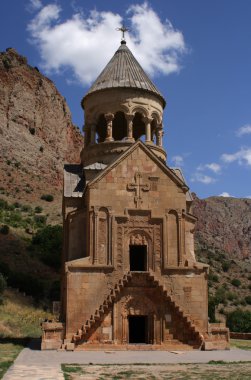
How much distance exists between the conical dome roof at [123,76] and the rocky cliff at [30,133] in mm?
39686

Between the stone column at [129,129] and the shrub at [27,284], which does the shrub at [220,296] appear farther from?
the stone column at [129,129]

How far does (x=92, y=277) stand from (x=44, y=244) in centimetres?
2804

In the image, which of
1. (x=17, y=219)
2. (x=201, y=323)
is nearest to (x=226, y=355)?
(x=201, y=323)

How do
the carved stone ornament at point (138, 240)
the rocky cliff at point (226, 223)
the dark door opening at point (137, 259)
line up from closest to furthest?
the carved stone ornament at point (138, 240)
the dark door opening at point (137, 259)
the rocky cliff at point (226, 223)

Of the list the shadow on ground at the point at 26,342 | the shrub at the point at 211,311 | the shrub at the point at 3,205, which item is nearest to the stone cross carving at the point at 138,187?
the shadow on ground at the point at 26,342

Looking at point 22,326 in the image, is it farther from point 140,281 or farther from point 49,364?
point 49,364

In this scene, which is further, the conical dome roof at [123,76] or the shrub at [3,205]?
the shrub at [3,205]

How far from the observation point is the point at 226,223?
328ft

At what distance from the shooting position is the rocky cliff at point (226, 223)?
9362cm

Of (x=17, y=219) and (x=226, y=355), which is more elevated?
(x=17, y=219)

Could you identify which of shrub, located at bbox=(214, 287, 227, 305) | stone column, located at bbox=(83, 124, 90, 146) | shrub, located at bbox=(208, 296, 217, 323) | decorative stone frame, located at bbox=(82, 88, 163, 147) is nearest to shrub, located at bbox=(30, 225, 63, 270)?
shrub, located at bbox=(208, 296, 217, 323)

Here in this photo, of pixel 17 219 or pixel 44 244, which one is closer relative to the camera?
pixel 44 244

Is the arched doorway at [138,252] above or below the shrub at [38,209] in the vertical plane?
below

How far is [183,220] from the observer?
1933cm
